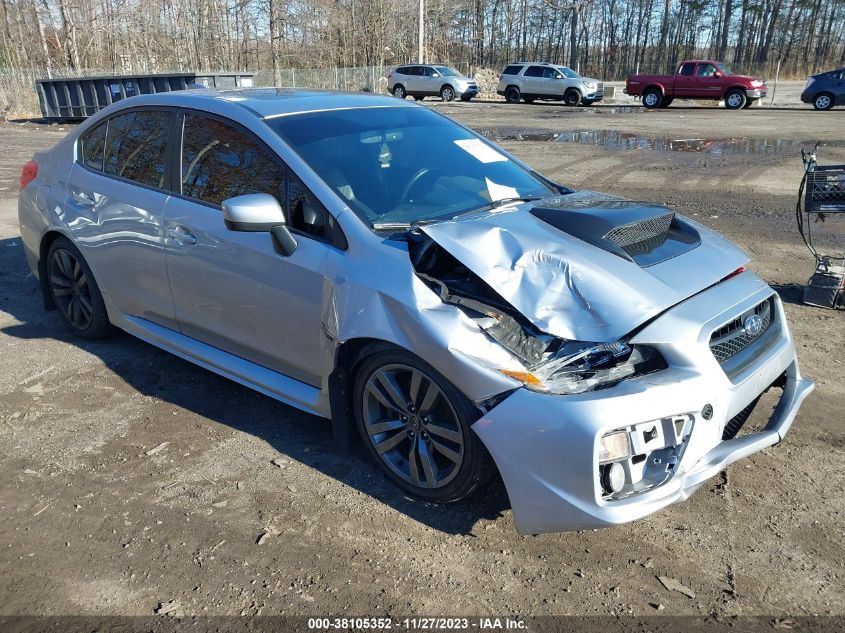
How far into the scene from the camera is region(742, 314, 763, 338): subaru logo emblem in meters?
3.15

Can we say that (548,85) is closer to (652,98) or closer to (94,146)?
(652,98)

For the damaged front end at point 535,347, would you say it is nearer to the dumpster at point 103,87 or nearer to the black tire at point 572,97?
the dumpster at point 103,87

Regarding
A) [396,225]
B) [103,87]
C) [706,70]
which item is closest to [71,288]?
[396,225]

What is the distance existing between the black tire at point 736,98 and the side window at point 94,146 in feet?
94.8

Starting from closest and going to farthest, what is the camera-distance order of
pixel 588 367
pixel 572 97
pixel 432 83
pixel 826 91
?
pixel 588 367 → pixel 826 91 → pixel 572 97 → pixel 432 83

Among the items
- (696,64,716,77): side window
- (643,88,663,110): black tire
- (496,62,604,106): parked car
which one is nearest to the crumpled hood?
(696,64,716,77): side window

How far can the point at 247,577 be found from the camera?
2789 mm

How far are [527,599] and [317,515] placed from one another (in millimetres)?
1030

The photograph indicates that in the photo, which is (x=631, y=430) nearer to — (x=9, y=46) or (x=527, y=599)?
(x=527, y=599)

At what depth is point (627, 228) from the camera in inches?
131

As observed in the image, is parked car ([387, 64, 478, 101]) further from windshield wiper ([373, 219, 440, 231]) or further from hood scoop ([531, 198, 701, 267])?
windshield wiper ([373, 219, 440, 231])

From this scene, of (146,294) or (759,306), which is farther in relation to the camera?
(146,294)

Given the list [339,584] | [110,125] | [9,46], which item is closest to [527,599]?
[339,584]

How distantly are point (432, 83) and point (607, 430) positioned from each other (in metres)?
36.1
